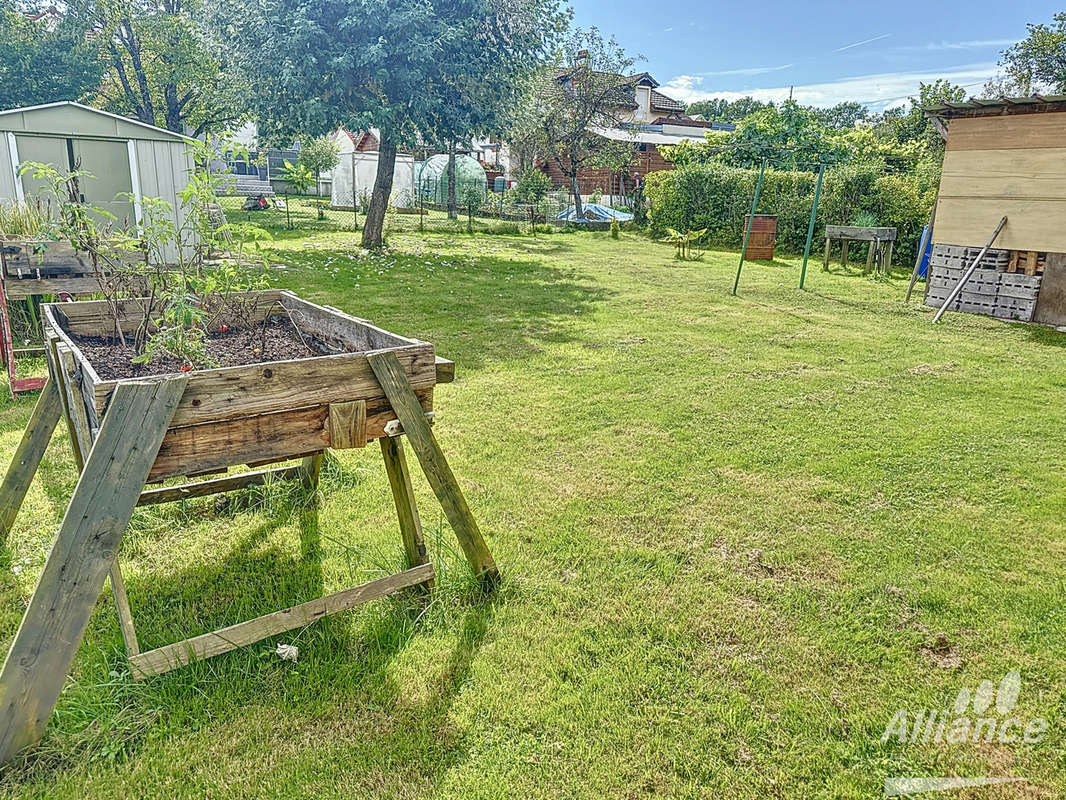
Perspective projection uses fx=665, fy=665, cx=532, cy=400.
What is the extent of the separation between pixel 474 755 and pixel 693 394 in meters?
3.80

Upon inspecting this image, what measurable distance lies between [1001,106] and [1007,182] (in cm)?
94

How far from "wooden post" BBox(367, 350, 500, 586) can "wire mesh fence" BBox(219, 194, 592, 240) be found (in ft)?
54.0

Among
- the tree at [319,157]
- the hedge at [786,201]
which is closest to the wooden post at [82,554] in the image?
the hedge at [786,201]

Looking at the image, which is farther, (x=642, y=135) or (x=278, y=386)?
(x=642, y=135)

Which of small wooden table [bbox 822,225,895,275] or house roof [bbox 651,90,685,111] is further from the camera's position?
house roof [bbox 651,90,685,111]

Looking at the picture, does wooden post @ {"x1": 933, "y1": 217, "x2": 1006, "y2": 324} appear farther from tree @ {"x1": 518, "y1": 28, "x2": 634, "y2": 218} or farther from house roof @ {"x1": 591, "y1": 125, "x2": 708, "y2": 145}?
tree @ {"x1": 518, "y1": 28, "x2": 634, "y2": 218}

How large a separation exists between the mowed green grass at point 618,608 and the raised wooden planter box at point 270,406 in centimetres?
76

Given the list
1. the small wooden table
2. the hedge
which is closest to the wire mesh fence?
the hedge

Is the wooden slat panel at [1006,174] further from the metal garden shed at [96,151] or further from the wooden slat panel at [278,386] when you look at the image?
the metal garden shed at [96,151]

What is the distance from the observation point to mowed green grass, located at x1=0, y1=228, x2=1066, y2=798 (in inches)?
73.7

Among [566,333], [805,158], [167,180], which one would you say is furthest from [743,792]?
[805,158]

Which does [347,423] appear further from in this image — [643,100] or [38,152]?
[643,100]

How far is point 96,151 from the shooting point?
11.2 m

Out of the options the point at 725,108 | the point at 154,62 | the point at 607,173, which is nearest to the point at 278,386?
the point at 154,62
